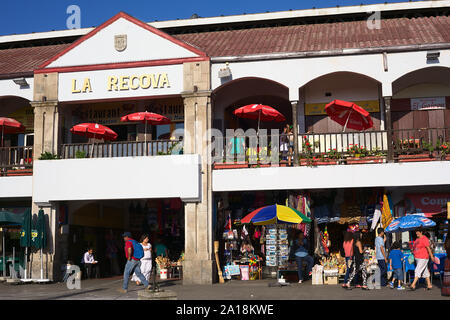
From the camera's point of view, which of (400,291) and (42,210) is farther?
(42,210)

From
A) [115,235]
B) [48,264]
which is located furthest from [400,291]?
[115,235]

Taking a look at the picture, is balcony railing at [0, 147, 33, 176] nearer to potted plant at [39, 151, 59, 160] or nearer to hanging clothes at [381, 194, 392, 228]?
potted plant at [39, 151, 59, 160]

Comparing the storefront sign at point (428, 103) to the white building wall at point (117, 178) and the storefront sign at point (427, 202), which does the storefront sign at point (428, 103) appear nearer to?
the storefront sign at point (427, 202)

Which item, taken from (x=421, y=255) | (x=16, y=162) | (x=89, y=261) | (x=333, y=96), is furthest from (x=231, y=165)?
(x=16, y=162)

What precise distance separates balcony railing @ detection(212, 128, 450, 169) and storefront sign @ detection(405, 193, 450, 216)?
1.30 metres

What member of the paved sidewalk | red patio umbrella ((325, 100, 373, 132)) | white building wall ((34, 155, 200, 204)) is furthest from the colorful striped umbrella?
red patio umbrella ((325, 100, 373, 132))

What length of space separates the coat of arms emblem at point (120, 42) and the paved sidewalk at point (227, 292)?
832cm

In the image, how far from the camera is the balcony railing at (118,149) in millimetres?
20578

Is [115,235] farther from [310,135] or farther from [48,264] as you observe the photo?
[310,135]

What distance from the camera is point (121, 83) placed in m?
20.7

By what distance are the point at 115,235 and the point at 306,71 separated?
10834 millimetres

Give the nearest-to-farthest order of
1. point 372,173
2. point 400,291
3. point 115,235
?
point 400,291 → point 372,173 → point 115,235

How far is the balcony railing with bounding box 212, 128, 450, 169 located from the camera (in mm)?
19125

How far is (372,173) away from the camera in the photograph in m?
18.8
